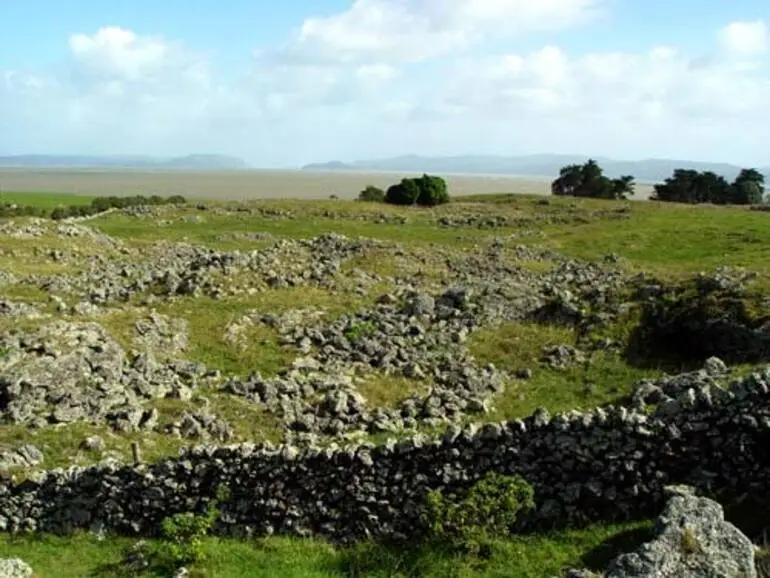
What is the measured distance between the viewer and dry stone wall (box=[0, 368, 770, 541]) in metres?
12.1

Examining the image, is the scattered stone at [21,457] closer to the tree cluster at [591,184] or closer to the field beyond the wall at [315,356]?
the field beyond the wall at [315,356]

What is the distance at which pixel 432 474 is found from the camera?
12.8m

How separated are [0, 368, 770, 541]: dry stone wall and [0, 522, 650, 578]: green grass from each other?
0.41m

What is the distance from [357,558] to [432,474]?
1.78 m

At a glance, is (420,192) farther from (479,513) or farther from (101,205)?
(479,513)

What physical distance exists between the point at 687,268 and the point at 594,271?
608 centimetres

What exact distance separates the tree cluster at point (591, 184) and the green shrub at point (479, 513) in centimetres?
9327

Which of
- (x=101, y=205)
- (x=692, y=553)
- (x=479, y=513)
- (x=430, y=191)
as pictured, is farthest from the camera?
(x=430, y=191)

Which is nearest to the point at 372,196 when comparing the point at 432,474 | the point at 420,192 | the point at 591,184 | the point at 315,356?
the point at 420,192

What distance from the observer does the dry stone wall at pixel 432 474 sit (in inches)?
478

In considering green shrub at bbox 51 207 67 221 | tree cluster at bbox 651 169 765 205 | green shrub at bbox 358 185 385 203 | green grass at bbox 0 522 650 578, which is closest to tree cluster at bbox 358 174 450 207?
green shrub at bbox 358 185 385 203

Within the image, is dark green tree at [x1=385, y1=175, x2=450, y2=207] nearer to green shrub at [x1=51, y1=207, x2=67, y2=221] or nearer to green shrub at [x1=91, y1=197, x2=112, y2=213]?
green shrub at [x1=91, y1=197, x2=112, y2=213]

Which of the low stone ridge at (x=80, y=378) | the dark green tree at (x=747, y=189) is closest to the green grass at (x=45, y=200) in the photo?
the low stone ridge at (x=80, y=378)

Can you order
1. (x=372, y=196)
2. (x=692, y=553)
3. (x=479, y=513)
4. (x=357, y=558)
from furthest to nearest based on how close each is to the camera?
(x=372, y=196) < (x=357, y=558) < (x=479, y=513) < (x=692, y=553)
